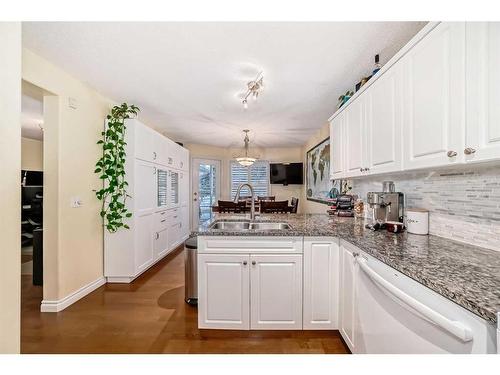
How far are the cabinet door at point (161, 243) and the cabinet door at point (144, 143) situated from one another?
1115mm

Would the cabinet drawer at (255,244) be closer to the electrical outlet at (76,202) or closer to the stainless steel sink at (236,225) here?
the stainless steel sink at (236,225)

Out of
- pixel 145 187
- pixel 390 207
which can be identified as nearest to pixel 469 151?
pixel 390 207

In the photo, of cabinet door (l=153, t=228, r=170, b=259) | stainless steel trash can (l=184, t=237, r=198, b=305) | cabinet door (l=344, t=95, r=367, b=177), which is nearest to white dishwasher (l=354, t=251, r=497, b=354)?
cabinet door (l=344, t=95, r=367, b=177)

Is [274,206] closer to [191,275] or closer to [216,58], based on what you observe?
[191,275]

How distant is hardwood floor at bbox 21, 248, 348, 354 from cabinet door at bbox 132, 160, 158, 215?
1.06 meters

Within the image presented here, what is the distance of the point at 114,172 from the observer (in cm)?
280

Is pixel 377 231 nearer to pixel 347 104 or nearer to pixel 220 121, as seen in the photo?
pixel 347 104

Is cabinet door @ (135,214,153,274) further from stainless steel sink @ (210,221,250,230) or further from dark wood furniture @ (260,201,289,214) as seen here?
dark wood furniture @ (260,201,289,214)

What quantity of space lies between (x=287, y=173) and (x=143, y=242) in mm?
4065

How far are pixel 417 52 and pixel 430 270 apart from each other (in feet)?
3.79

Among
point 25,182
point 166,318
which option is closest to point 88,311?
point 166,318

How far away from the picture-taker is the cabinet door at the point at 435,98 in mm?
1070

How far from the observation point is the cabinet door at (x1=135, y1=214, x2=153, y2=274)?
3.03 m
